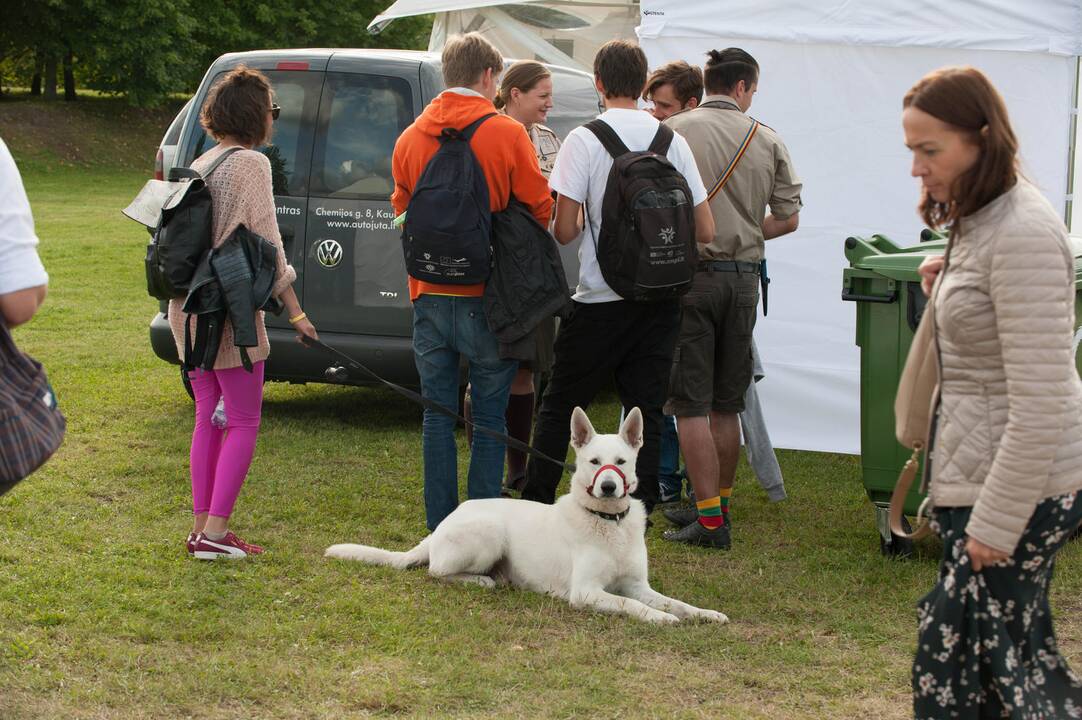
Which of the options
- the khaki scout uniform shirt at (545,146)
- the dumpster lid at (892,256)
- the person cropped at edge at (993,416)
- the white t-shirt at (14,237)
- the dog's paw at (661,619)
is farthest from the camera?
the khaki scout uniform shirt at (545,146)

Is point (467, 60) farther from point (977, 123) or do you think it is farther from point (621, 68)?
point (977, 123)

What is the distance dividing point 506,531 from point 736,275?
1523 mm

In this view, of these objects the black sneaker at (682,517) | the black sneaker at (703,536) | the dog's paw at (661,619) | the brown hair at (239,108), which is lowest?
the black sneaker at (682,517)

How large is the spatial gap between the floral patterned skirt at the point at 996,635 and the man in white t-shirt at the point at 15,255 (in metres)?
2.06

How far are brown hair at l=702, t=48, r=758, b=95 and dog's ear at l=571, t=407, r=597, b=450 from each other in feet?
5.66

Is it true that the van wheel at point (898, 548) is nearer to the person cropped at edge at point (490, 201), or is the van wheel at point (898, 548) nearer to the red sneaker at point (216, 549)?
the person cropped at edge at point (490, 201)

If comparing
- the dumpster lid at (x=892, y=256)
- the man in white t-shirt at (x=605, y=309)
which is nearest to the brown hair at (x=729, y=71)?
the man in white t-shirt at (x=605, y=309)

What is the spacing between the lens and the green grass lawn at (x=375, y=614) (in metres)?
3.88

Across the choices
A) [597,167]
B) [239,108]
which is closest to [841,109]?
[597,167]

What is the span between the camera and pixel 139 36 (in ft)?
118

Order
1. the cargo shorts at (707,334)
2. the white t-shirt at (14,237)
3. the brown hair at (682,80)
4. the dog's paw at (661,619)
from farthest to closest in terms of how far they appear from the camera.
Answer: the brown hair at (682,80)
the cargo shorts at (707,334)
the dog's paw at (661,619)
the white t-shirt at (14,237)

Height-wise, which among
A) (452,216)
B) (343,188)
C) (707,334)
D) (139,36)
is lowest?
(707,334)

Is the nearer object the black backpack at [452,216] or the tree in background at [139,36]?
Answer: the black backpack at [452,216]

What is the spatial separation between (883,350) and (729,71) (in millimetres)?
1417
